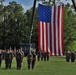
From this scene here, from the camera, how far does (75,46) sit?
3925 inches

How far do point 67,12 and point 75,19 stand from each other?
276cm

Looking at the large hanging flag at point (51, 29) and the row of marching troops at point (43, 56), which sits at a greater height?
the large hanging flag at point (51, 29)

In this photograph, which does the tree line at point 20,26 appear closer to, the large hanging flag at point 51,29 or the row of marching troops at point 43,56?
the row of marching troops at point 43,56

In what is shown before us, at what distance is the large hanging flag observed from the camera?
48.5 feet

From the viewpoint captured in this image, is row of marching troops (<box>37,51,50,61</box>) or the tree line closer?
row of marching troops (<box>37,51,50,61</box>)

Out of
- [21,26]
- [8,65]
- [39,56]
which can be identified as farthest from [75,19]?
[8,65]

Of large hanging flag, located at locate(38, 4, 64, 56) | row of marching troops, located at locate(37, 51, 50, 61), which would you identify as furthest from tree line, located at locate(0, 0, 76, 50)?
large hanging flag, located at locate(38, 4, 64, 56)

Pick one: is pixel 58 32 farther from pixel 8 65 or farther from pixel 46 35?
pixel 8 65

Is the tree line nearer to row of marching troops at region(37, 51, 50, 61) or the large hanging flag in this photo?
row of marching troops at region(37, 51, 50, 61)

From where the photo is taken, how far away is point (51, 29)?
1549 centimetres

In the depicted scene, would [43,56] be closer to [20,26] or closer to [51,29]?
[51,29]

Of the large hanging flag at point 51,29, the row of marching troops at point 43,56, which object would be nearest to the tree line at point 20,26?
the row of marching troops at point 43,56

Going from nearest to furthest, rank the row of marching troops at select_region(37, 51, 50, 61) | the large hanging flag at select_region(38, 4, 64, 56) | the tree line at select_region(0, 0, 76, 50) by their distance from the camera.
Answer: the large hanging flag at select_region(38, 4, 64, 56) → the row of marching troops at select_region(37, 51, 50, 61) → the tree line at select_region(0, 0, 76, 50)

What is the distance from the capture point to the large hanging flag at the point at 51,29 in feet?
48.5
